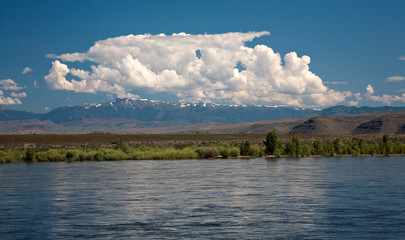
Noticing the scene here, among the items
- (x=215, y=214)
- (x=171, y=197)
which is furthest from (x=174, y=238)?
(x=171, y=197)

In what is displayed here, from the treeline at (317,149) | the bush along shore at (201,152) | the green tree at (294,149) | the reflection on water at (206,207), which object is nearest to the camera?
the reflection on water at (206,207)

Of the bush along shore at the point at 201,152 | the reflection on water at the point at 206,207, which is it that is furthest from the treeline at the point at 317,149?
the reflection on water at the point at 206,207

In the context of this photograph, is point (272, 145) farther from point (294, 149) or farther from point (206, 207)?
point (206, 207)

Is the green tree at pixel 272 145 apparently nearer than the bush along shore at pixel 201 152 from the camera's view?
No

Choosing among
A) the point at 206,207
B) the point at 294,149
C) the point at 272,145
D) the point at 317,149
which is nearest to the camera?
the point at 206,207

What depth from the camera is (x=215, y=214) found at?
20844 millimetres

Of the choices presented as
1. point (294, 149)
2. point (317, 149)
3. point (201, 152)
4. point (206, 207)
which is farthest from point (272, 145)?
point (206, 207)

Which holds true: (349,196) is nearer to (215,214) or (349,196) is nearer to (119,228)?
(215,214)

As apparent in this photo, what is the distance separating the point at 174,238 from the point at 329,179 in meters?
20.0

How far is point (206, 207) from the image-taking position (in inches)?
888

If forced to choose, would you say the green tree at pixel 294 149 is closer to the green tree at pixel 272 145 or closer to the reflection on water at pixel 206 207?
the green tree at pixel 272 145

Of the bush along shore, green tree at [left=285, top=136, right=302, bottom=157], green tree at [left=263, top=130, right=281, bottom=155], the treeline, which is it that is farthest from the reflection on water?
green tree at [left=263, top=130, right=281, bottom=155]

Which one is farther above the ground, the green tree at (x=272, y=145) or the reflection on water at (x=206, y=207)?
the green tree at (x=272, y=145)

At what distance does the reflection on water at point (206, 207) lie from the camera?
691 inches
